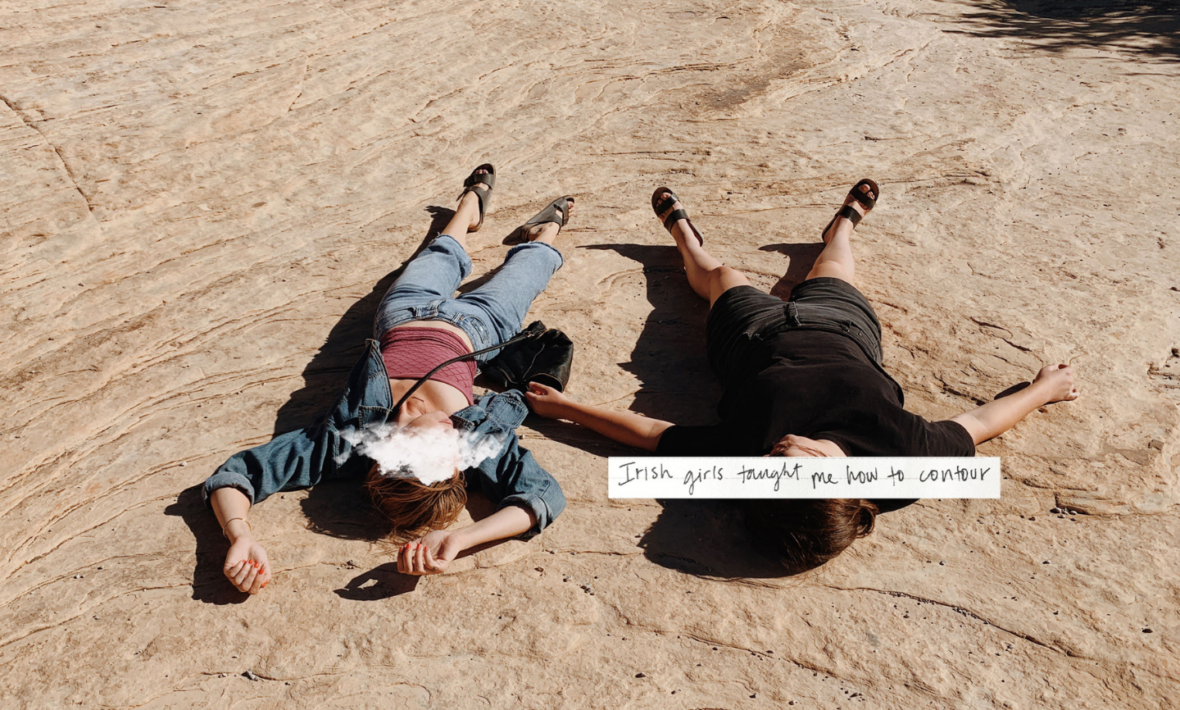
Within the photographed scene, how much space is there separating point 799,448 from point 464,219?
2.28 meters

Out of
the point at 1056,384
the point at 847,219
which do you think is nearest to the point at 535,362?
the point at 847,219

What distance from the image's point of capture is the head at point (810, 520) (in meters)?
2.63

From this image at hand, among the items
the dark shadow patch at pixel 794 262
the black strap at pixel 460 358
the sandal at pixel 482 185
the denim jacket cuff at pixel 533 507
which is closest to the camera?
the denim jacket cuff at pixel 533 507

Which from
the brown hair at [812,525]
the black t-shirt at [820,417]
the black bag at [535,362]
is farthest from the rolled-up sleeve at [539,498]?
the brown hair at [812,525]

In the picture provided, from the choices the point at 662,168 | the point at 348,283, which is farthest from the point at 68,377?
Answer: the point at 662,168

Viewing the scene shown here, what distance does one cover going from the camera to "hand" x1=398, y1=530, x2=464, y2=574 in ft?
8.63

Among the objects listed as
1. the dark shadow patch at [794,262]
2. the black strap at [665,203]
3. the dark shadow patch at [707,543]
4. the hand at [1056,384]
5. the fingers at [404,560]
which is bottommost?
the hand at [1056,384]

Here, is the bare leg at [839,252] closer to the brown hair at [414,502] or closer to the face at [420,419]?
the face at [420,419]

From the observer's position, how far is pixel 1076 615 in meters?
2.62

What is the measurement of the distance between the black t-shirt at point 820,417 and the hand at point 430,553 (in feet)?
2.67

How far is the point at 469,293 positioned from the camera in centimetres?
375

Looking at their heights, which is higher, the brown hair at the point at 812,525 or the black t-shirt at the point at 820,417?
the black t-shirt at the point at 820,417

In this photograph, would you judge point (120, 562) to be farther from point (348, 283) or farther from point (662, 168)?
point (662, 168)

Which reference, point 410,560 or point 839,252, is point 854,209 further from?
point 410,560
